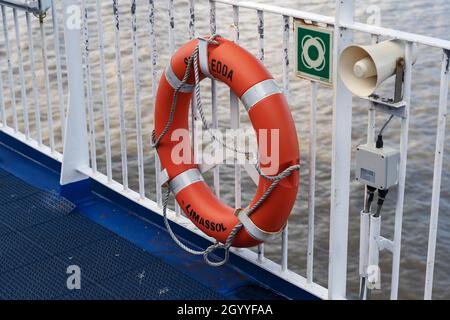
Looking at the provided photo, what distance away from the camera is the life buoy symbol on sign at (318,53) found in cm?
247

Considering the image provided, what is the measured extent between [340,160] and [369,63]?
0.38m

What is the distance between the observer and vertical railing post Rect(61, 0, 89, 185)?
11.3 feet


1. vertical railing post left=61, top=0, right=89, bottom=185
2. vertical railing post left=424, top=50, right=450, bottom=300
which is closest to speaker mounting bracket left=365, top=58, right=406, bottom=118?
vertical railing post left=424, top=50, right=450, bottom=300

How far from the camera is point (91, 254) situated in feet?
10.5

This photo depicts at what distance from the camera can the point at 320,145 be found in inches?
208

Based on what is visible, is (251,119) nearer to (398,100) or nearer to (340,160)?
(340,160)

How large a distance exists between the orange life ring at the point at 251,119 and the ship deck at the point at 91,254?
221 mm

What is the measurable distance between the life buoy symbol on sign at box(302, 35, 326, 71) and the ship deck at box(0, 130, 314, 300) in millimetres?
819

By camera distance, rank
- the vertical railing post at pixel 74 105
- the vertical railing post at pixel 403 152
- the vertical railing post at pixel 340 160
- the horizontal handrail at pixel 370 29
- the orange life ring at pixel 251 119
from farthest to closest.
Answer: the vertical railing post at pixel 74 105 → the orange life ring at pixel 251 119 → the vertical railing post at pixel 340 160 → the vertical railing post at pixel 403 152 → the horizontal handrail at pixel 370 29

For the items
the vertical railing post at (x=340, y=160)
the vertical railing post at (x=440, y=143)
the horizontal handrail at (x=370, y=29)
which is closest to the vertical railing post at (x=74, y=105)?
the horizontal handrail at (x=370, y=29)

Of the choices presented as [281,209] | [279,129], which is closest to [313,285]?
[281,209]

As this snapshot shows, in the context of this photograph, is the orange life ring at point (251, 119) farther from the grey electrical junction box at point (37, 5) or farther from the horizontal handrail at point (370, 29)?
the grey electrical junction box at point (37, 5)

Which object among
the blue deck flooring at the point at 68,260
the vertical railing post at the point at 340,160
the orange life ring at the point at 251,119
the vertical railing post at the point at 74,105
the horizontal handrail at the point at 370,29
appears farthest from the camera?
the vertical railing post at the point at 74,105

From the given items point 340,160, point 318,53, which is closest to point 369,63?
point 318,53
